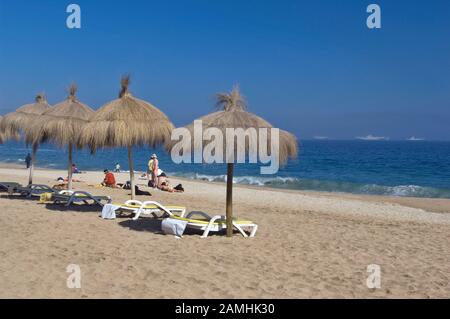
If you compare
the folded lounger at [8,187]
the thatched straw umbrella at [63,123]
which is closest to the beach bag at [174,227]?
the thatched straw umbrella at [63,123]

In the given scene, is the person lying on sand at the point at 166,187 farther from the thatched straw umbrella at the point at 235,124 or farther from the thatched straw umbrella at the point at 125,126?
the thatched straw umbrella at the point at 235,124

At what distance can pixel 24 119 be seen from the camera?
38.1ft

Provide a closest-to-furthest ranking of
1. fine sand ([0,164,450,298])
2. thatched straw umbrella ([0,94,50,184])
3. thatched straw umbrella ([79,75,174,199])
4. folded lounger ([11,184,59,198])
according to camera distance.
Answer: fine sand ([0,164,450,298]), thatched straw umbrella ([79,75,174,199]), thatched straw umbrella ([0,94,50,184]), folded lounger ([11,184,59,198])

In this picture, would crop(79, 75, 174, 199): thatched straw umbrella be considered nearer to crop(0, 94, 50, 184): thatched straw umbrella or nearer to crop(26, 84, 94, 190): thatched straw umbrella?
crop(26, 84, 94, 190): thatched straw umbrella

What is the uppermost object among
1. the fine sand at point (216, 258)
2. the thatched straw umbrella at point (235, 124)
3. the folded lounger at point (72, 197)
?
the thatched straw umbrella at point (235, 124)

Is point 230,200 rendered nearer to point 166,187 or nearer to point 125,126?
point 125,126

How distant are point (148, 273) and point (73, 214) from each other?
455cm

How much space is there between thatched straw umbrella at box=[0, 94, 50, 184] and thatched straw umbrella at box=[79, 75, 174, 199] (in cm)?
274

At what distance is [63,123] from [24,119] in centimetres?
184

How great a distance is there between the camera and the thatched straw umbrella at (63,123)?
33.9 ft

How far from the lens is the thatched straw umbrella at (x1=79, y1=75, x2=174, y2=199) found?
8.85 m

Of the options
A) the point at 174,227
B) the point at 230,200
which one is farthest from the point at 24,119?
the point at 230,200

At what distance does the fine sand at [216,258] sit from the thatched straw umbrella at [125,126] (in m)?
1.47

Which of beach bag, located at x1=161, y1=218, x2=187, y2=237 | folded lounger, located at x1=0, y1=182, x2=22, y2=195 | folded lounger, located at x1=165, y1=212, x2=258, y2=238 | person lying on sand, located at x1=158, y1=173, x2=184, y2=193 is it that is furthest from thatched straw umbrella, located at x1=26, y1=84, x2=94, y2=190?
person lying on sand, located at x1=158, y1=173, x2=184, y2=193
